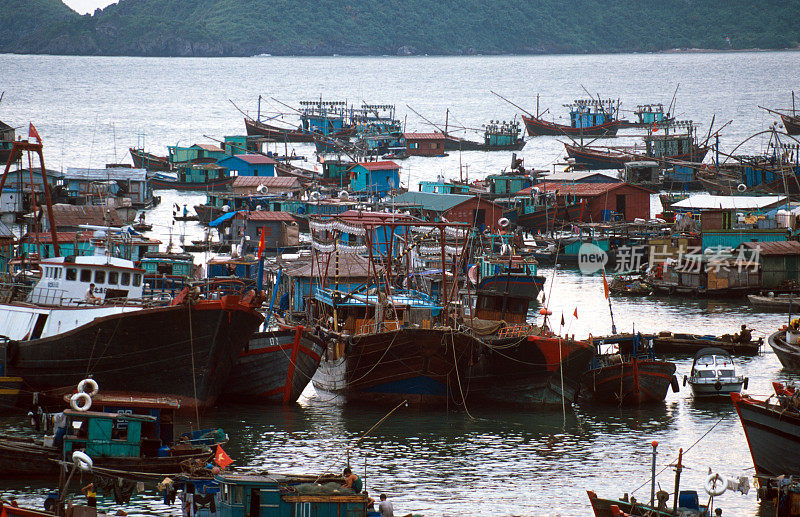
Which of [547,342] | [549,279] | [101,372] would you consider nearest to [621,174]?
[549,279]

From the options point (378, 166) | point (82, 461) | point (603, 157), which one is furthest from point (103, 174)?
point (82, 461)

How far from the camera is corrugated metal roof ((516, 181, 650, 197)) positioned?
69.2 m

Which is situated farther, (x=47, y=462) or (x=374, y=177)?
(x=374, y=177)

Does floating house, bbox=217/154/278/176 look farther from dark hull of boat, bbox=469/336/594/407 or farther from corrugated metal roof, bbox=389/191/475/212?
dark hull of boat, bbox=469/336/594/407

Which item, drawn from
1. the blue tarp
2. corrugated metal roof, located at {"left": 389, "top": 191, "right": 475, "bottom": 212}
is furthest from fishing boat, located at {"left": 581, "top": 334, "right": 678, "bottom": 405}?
the blue tarp

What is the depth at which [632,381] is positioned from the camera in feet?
112

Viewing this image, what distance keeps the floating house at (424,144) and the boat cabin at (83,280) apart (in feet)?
261

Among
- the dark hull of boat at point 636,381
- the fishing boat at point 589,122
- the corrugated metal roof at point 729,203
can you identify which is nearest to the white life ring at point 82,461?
the dark hull of boat at point 636,381

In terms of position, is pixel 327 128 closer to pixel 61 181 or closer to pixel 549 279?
pixel 61 181

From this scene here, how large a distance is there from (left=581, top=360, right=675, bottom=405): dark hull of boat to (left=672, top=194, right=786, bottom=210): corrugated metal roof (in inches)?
1195

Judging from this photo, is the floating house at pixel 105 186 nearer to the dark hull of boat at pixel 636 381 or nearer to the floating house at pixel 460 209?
the floating house at pixel 460 209

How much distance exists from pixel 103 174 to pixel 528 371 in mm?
47640

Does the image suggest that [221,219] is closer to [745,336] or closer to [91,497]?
[745,336]

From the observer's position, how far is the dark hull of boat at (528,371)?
33.1 metres
